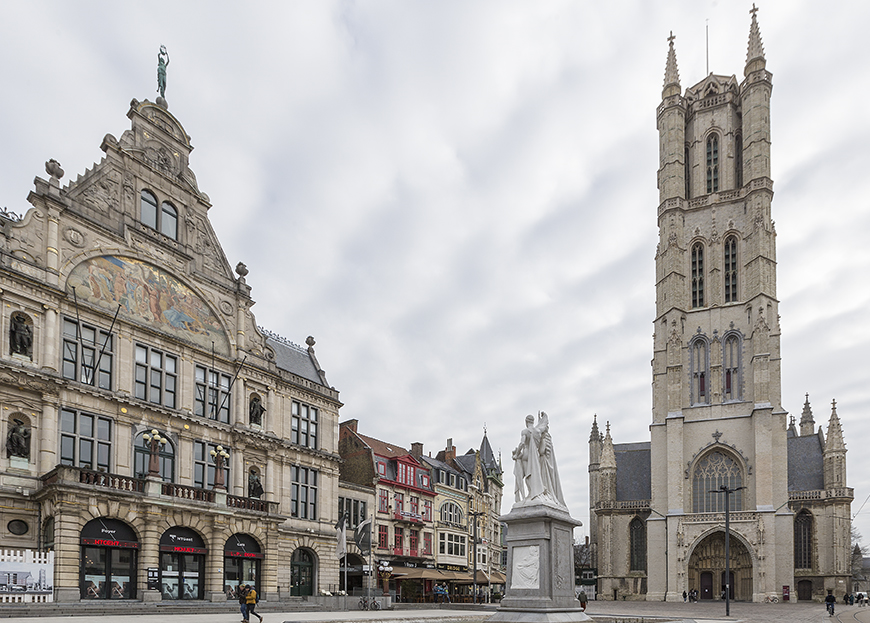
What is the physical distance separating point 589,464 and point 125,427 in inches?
2781

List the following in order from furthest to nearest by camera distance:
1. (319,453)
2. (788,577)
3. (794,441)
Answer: (794,441) < (788,577) < (319,453)

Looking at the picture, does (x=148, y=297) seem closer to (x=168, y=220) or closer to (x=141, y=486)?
(x=168, y=220)

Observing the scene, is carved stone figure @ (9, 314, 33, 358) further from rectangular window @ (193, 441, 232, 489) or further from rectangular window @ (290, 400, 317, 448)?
rectangular window @ (290, 400, 317, 448)

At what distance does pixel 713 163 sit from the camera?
71375 millimetres

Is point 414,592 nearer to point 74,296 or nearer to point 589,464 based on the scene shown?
point 74,296

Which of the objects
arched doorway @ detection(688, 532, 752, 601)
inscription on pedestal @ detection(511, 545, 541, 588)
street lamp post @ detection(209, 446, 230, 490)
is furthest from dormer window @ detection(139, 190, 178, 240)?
arched doorway @ detection(688, 532, 752, 601)

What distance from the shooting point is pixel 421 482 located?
177 feet

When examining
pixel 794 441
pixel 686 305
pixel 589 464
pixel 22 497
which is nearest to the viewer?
pixel 22 497

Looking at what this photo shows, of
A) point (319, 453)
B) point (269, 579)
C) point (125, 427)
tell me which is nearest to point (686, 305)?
point (319, 453)

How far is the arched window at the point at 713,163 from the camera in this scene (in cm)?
7088

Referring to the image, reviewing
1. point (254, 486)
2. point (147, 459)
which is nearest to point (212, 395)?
point (147, 459)

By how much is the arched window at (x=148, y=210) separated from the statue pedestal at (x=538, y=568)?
24584mm

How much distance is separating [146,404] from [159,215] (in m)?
8.93

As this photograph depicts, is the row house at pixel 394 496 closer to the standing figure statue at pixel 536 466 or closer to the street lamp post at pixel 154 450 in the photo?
the street lamp post at pixel 154 450
